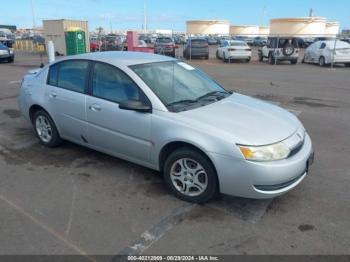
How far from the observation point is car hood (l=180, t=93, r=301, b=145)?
3449 mm

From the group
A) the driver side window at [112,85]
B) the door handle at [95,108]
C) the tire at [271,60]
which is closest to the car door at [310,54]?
the tire at [271,60]

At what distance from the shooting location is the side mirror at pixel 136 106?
12.7 ft

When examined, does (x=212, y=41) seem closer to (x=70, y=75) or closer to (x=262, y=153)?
(x=70, y=75)

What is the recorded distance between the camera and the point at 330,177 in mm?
4418

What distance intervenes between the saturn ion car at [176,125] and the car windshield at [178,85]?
1 centimetres

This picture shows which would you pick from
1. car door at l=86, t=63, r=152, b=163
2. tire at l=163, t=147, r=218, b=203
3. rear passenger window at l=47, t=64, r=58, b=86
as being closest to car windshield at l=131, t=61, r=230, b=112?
car door at l=86, t=63, r=152, b=163

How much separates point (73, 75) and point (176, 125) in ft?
6.48

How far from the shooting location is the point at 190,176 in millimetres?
3754

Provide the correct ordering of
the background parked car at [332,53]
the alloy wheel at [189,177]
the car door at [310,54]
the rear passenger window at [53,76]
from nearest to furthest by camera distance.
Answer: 1. the alloy wheel at [189,177]
2. the rear passenger window at [53,76]
3. the background parked car at [332,53]
4. the car door at [310,54]

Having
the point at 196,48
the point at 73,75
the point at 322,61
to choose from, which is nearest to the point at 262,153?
the point at 73,75

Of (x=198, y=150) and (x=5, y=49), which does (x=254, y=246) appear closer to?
(x=198, y=150)

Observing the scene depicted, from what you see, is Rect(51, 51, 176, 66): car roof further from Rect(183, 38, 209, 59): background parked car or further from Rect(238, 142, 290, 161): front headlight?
Rect(183, 38, 209, 59): background parked car

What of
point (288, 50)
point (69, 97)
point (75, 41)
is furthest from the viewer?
point (75, 41)

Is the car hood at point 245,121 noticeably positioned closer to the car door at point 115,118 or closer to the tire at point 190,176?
the tire at point 190,176
